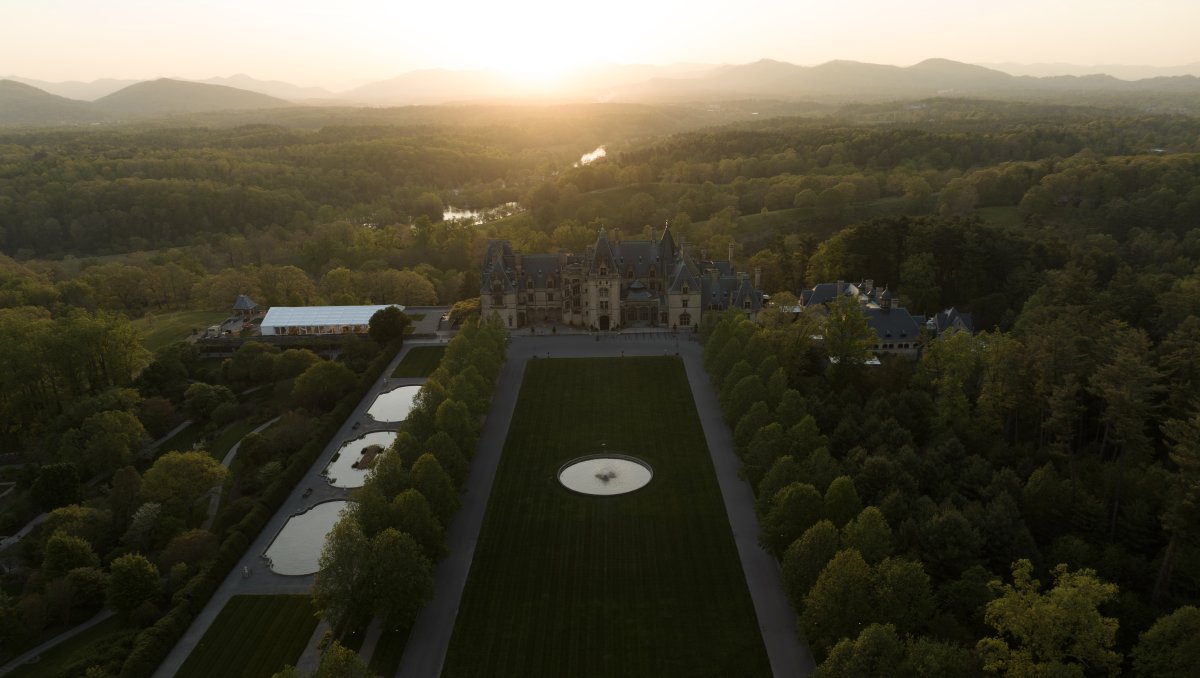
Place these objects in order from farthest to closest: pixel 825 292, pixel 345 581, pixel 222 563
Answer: pixel 825 292 → pixel 222 563 → pixel 345 581

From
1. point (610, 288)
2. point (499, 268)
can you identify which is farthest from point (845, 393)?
point (499, 268)

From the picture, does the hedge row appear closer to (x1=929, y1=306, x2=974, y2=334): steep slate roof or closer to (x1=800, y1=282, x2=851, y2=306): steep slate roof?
(x1=800, y1=282, x2=851, y2=306): steep slate roof

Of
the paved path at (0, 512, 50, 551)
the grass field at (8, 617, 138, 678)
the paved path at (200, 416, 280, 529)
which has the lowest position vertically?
the paved path at (0, 512, 50, 551)

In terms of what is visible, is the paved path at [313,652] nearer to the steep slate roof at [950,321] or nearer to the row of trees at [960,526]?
the row of trees at [960,526]

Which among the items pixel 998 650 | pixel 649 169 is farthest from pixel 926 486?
pixel 649 169

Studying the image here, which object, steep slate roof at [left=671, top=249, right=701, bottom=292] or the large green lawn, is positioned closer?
the large green lawn

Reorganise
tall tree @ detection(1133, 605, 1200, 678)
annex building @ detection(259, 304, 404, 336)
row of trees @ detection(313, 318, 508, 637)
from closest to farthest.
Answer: tall tree @ detection(1133, 605, 1200, 678), row of trees @ detection(313, 318, 508, 637), annex building @ detection(259, 304, 404, 336)

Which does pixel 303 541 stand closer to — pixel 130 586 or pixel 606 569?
pixel 130 586

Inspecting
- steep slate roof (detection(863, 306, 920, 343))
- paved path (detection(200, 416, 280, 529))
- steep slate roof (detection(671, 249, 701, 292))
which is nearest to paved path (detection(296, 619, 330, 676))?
paved path (detection(200, 416, 280, 529))
